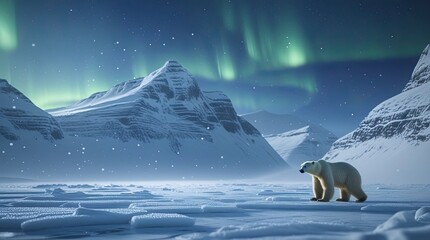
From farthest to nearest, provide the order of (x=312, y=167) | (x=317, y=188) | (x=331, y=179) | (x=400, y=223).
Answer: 1. (x=317, y=188)
2. (x=331, y=179)
3. (x=312, y=167)
4. (x=400, y=223)

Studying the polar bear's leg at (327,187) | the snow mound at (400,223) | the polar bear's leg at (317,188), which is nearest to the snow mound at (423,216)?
the snow mound at (400,223)

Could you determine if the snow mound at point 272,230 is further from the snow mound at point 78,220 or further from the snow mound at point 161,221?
the snow mound at point 78,220

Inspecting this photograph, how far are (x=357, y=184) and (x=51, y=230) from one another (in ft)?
36.8

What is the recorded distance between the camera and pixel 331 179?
15.3 metres

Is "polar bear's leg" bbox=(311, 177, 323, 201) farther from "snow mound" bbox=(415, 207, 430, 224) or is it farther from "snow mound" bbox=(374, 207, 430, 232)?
"snow mound" bbox=(374, 207, 430, 232)

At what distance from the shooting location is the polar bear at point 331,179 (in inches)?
595

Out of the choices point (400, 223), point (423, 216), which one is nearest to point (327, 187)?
point (423, 216)

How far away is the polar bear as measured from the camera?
49.6 ft

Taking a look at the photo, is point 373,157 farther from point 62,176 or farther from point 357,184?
point 357,184

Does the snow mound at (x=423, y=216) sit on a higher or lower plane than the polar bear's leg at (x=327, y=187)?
higher

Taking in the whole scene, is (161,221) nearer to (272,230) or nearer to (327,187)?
(272,230)

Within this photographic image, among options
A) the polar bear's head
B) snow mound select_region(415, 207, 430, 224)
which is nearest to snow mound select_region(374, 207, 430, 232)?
snow mound select_region(415, 207, 430, 224)

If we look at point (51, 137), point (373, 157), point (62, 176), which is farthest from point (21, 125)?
point (373, 157)

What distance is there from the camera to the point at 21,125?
646 ft
